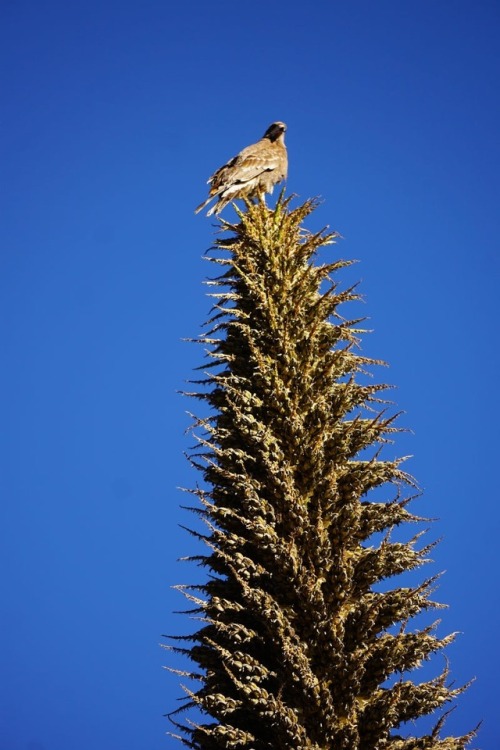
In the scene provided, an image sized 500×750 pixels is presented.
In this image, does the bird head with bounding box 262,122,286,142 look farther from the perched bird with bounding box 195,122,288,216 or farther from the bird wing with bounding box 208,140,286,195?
the bird wing with bounding box 208,140,286,195

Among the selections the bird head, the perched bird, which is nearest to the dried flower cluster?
the perched bird

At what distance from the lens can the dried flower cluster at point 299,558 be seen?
4895 mm

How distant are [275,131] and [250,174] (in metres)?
2.89

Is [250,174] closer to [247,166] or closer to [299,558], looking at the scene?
[247,166]

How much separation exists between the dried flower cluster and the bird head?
723 cm

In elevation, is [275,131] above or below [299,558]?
above

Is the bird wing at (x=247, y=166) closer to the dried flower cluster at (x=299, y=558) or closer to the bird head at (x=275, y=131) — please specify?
the bird head at (x=275, y=131)

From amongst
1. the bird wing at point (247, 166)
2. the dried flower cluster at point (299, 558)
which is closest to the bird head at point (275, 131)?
the bird wing at point (247, 166)

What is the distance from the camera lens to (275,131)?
44.1 feet

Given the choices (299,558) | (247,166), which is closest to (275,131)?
(247,166)

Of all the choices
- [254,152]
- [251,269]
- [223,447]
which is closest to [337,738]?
[223,447]

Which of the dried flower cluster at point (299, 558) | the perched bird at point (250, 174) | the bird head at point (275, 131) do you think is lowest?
the dried flower cluster at point (299, 558)

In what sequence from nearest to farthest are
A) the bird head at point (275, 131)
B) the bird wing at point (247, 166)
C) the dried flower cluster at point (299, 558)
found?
the dried flower cluster at point (299, 558), the bird wing at point (247, 166), the bird head at point (275, 131)

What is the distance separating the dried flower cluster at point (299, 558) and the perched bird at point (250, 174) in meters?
3.75
